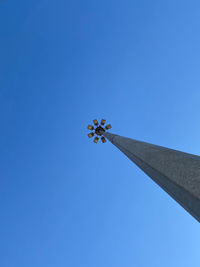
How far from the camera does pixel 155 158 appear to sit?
5.42 metres

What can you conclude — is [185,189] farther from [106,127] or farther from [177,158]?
[106,127]

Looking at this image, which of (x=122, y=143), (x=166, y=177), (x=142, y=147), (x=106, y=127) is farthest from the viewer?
(x=106, y=127)

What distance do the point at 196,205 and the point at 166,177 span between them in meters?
0.95

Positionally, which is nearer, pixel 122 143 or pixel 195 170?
pixel 195 170

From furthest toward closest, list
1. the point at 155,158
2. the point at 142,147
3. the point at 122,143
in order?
the point at 122,143
the point at 142,147
the point at 155,158

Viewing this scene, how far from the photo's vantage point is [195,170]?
13.3 ft

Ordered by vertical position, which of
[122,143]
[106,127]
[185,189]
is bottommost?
[185,189]

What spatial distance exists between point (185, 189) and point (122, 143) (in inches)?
176

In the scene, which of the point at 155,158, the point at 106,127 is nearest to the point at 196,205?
the point at 155,158

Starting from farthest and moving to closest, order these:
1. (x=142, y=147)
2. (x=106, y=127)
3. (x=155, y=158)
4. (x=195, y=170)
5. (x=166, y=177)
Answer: (x=106, y=127), (x=142, y=147), (x=155, y=158), (x=166, y=177), (x=195, y=170)

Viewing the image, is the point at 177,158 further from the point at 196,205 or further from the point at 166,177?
the point at 196,205

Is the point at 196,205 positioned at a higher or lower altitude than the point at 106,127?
lower

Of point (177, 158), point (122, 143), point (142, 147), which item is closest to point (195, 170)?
point (177, 158)

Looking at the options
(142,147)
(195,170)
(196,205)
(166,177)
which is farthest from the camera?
(142,147)
